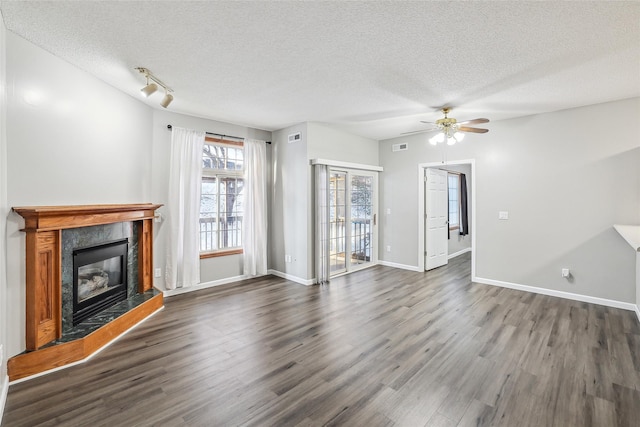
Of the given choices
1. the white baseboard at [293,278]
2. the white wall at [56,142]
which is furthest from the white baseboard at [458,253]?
the white wall at [56,142]

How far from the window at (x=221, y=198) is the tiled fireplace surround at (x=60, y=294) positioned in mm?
1413

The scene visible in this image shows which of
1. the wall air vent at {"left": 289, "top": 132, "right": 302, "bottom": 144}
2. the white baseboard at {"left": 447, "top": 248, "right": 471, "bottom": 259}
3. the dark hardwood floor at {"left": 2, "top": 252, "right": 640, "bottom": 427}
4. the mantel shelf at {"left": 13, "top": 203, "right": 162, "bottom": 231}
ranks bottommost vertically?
the dark hardwood floor at {"left": 2, "top": 252, "right": 640, "bottom": 427}

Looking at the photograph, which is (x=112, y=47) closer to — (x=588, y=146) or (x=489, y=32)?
(x=489, y=32)

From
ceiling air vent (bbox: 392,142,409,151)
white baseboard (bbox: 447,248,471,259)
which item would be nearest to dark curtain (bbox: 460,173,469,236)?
white baseboard (bbox: 447,248,471,259)

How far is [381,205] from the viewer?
20.6 feet

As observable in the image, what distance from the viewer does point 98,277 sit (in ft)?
10.6

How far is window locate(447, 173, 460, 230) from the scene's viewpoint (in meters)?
7.30

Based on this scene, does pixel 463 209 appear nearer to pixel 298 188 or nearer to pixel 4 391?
pixel 298 188

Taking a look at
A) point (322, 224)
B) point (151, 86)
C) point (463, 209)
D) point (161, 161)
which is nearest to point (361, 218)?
point (322, 224)

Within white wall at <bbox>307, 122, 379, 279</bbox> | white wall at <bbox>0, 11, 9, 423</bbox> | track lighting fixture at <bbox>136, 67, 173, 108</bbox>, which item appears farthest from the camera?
white wall at <bbox>307, 122, 379, 279</bbox>

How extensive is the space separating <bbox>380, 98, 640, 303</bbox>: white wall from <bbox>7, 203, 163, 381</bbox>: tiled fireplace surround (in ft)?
17.3

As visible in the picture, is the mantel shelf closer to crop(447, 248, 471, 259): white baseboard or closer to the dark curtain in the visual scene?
crop(447, 248, 471, 259): white baseboard

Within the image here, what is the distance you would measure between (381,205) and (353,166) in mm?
1248

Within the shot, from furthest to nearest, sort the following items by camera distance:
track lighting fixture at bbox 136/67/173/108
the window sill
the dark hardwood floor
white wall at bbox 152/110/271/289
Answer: the window sill → white wall at bbox 152/110/271/289 → track lighting fixture at bbox 136/67/173/108 → the dark hardwood floor
